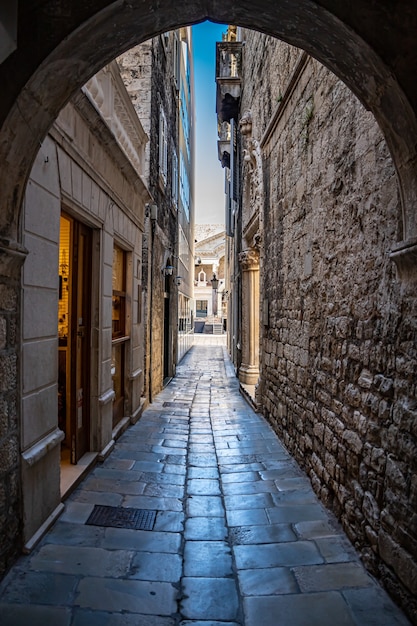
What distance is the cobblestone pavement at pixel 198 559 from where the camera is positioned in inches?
80.4

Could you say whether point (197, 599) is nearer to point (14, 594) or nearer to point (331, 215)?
point (14, 594)

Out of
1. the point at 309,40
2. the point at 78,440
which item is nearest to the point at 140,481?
the point at 78,440

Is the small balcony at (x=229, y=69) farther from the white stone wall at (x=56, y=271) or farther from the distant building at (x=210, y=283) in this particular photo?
the distant building at (x=210, y=283)

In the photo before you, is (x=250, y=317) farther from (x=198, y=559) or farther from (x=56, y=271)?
(x=198, y=559)

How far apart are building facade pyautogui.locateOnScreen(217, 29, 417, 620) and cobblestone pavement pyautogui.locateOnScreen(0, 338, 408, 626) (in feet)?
0.71

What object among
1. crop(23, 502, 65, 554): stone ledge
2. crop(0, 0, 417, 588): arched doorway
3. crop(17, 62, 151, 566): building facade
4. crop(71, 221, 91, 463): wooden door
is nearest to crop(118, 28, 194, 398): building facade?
crop(17, 62, 151, 566): building facade

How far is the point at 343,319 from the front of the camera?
309 cm

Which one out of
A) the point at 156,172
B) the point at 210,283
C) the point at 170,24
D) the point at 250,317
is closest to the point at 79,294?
the point at 170,24

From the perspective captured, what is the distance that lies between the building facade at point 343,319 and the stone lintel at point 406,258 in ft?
0.21

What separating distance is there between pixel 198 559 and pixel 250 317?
709 centimetres

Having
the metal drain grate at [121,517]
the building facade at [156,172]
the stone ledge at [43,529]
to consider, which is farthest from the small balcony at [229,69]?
the stone ledge at [43,529]

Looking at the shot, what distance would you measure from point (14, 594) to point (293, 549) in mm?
1608

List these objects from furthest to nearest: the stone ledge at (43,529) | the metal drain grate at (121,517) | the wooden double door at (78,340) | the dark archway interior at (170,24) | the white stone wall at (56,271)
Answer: the wooden double door at (78,340)
the metal drain grate at (121,517)
the white stone wall at (56,271)
the stone ledge at (43,529)
the dark archway interior at (170,24)

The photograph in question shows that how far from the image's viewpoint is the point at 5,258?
2.10 meters
